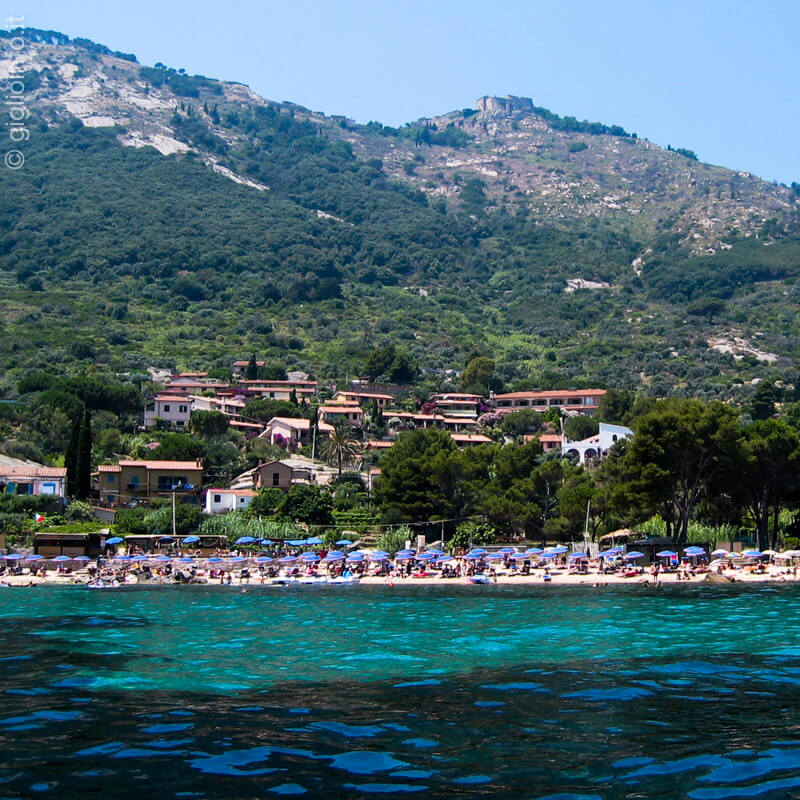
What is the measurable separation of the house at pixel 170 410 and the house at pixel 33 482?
29.6 m

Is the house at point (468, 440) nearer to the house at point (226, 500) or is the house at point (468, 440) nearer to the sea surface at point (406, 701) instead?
the house at point (226, 500)

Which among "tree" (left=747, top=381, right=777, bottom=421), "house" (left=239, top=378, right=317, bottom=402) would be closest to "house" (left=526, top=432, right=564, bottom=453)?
"tree" (left=747, top=381, right=777, bottom=421)

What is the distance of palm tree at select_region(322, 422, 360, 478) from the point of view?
86.8 metres

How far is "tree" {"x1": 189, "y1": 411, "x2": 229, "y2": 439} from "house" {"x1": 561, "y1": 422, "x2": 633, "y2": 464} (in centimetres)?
3153

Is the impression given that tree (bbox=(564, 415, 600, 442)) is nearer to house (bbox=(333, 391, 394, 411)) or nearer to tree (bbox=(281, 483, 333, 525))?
house (bbox=(333, 391, 394, 411))

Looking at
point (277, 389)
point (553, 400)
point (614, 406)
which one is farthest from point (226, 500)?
point (553, 400)

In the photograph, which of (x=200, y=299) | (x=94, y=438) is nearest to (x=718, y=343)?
(x=200, y=299)

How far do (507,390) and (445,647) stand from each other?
105761 mm

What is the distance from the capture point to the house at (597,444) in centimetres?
9425

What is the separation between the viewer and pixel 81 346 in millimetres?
130875

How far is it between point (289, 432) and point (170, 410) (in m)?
12.3

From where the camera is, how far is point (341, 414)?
109438mm

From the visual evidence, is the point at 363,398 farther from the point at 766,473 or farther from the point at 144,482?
the point at 766,473

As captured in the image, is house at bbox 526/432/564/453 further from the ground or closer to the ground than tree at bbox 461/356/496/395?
closer to the ground
